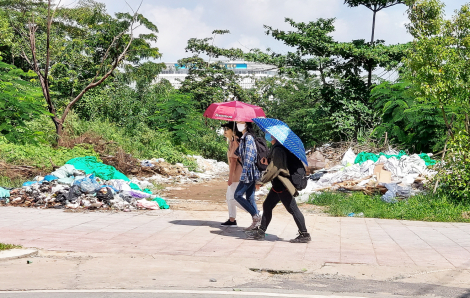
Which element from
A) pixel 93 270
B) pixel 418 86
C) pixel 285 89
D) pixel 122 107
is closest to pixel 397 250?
pixel 93 270

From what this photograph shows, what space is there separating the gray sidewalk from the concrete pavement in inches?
0.6

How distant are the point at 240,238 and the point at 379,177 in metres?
7.36

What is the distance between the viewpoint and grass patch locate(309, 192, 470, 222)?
11.1 metres

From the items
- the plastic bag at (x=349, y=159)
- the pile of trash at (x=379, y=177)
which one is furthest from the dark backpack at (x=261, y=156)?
the plastic bag at (x=349, y=159)

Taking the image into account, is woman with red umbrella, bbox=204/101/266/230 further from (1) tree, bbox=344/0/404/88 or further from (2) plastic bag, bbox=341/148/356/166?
(1) tree, bbox=344/0/404/88

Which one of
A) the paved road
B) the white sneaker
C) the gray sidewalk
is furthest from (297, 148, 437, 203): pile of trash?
the paved road

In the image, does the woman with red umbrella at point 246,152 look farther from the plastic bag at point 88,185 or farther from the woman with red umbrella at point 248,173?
the plastic bag at point 88,185

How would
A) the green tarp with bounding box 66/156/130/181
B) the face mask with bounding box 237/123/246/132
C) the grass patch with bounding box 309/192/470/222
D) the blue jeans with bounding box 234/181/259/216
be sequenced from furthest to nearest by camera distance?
the green tarp with bounding box 66/156/130/181 → the grass patch with bounding box 309/192/470/222 → the face mask with bounding box 237/123/246/132 → the blue jeans with bounding box 234/181/259/216

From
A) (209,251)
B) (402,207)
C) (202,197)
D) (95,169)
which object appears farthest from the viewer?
(202,197)

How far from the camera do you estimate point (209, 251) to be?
24.7ft

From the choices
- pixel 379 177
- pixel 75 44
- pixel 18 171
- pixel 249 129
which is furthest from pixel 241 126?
pixel 75 44

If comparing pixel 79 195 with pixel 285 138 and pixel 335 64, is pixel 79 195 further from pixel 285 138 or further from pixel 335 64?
pixel 335 64

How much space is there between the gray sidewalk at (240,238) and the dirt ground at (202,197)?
3.78ft

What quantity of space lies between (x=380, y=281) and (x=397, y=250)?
1.89 meters
